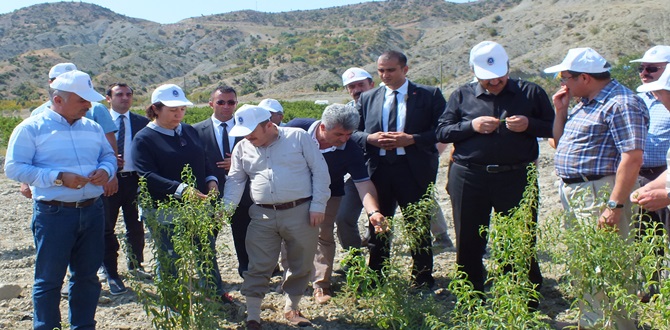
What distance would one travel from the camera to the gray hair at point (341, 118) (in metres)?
4.49

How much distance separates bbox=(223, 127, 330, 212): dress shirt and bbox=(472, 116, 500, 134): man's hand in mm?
1089

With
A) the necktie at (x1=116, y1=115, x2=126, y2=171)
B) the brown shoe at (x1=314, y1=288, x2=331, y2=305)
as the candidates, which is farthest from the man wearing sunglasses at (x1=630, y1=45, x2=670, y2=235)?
the necktie at (x1=116, y1=115, x2=126, y2=171)

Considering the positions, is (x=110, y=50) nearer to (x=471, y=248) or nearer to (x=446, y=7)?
(x=446, y=7)

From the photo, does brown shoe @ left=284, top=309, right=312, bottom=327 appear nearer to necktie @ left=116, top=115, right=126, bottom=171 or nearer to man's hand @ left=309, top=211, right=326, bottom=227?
man's hand @ left=309, top=211, right=326, bottom=227

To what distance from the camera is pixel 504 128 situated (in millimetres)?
4395

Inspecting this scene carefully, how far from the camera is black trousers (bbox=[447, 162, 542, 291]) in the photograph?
4.45 metres

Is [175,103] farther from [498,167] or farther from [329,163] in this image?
[498,167]

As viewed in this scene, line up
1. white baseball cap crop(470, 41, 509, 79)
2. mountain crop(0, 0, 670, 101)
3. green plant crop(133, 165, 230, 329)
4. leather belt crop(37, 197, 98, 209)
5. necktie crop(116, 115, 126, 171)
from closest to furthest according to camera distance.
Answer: green plant crop(133, 165, 230, 329)
leather belt crop(37, 197, 98, 209)
white baseball cap crop(470, 41, 509, 79)
necktie crop(116, 115, 126, 171)
mountain crop(0, 0, 670, 101)

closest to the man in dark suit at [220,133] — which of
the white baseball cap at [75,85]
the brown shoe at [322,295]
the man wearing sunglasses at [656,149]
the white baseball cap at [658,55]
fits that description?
the brown shoe at [322,295]

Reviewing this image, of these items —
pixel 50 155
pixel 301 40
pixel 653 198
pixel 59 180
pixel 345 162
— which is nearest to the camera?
pixel 653 198

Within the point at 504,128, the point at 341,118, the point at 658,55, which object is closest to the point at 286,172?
the point at 341,118

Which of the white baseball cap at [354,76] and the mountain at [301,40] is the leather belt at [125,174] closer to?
the white baseball cap at [354,76]

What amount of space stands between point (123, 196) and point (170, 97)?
131 cm

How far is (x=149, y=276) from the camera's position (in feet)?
19.2
